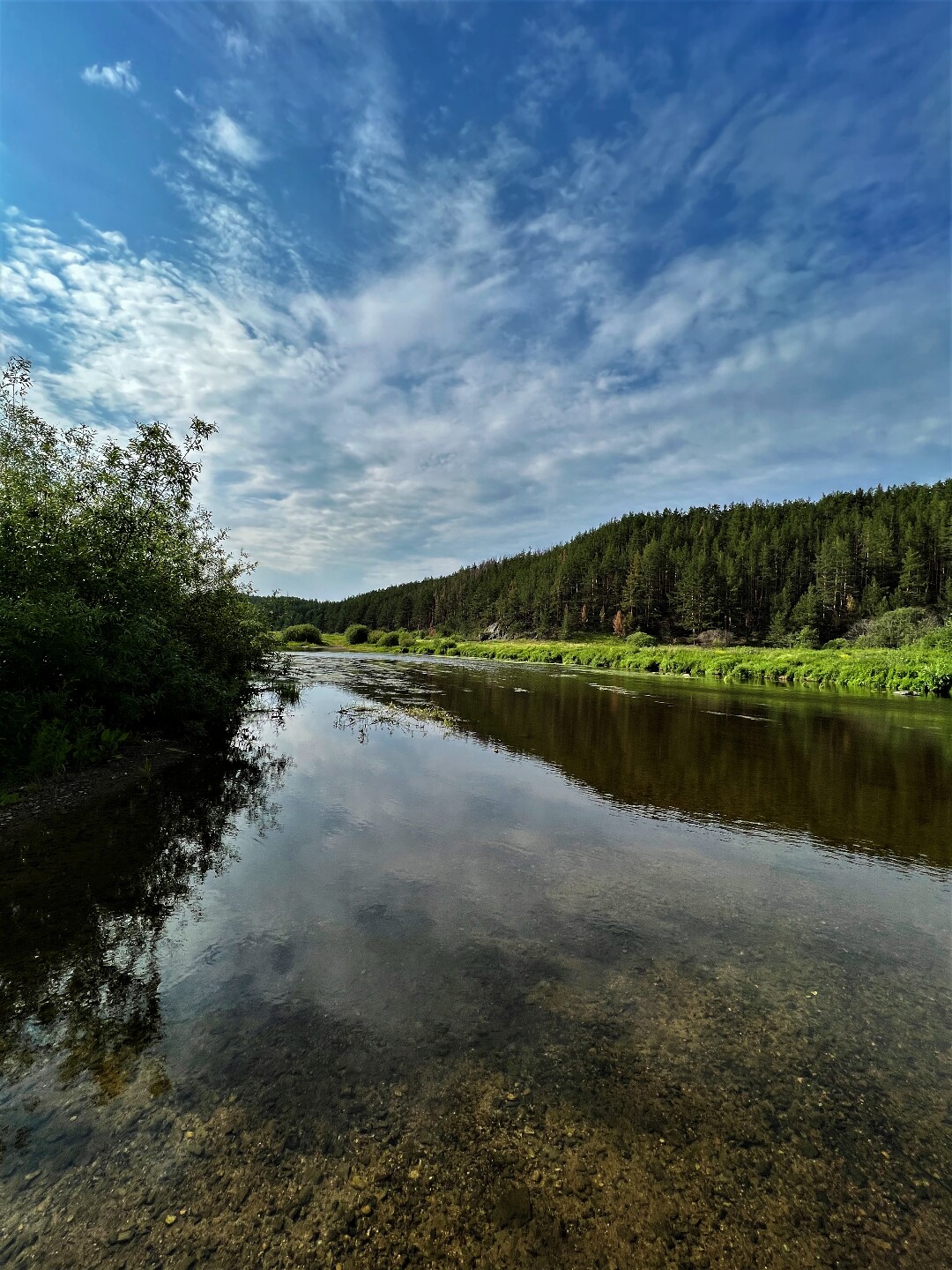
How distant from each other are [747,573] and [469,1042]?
137 meters

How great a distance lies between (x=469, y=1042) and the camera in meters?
4.81

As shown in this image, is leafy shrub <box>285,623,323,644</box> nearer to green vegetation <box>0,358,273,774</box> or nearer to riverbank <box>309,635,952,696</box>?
riverbank <box>309,635,952,696</box>

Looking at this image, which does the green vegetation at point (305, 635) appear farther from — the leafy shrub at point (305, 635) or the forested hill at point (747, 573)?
the forested hill at point (747, 573)

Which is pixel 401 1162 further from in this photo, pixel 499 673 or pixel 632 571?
pixel 632 571

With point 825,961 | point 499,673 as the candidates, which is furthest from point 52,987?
point 499,673

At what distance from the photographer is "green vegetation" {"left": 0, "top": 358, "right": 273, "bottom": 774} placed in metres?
11.5

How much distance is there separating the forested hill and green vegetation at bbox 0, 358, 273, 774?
76.6 metres

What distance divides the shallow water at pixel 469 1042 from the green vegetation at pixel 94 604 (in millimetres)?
3716

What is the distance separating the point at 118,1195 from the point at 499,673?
53346mm

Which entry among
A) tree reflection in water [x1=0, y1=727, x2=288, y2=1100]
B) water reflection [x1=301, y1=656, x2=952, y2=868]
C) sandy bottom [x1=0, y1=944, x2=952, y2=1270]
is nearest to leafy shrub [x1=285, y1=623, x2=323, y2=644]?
water reflection [x1=301, y1=656, x2=952, y2=868]

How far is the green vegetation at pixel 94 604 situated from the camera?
11.5 meters

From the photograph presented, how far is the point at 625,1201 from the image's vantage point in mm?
3500

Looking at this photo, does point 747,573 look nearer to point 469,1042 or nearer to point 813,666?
point 813,666

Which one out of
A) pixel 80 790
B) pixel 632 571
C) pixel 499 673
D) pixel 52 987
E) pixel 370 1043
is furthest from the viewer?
pixel 632 571
